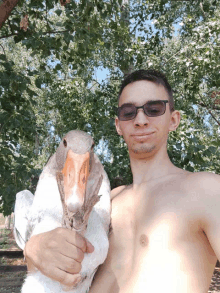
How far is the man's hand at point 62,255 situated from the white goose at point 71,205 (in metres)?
0.04

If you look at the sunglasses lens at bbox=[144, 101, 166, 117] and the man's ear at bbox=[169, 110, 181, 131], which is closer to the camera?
the sunglasses lens at bbox=[144, 101, 166, 117]

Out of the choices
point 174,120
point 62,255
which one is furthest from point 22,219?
point 174,120

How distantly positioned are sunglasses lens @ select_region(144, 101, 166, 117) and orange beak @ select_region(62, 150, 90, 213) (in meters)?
0.64

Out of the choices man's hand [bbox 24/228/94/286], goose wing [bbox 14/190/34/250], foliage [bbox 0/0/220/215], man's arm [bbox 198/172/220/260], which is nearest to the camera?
man's hand [bbox 24/228/94/286]

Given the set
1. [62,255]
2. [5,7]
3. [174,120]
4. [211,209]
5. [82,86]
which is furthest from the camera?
[82,86]

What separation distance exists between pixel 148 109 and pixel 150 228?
0.60 m

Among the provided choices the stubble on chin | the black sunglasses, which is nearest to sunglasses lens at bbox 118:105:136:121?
the black sunglasses

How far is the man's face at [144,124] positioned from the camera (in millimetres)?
1508

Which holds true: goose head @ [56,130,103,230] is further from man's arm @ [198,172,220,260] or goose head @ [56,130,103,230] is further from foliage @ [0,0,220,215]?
foliage @ [0,0,220,215]

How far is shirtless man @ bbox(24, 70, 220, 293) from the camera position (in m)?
1.04

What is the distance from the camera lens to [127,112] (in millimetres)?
1529

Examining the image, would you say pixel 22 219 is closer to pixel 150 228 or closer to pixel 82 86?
pixel 150 228

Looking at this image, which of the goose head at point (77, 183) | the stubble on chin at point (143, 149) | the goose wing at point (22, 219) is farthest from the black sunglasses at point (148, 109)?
the goose wing at point (22, 219)

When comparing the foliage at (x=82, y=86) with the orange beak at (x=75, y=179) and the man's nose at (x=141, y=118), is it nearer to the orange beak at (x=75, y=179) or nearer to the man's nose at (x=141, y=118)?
the man's nose at (x=141, y=118)
